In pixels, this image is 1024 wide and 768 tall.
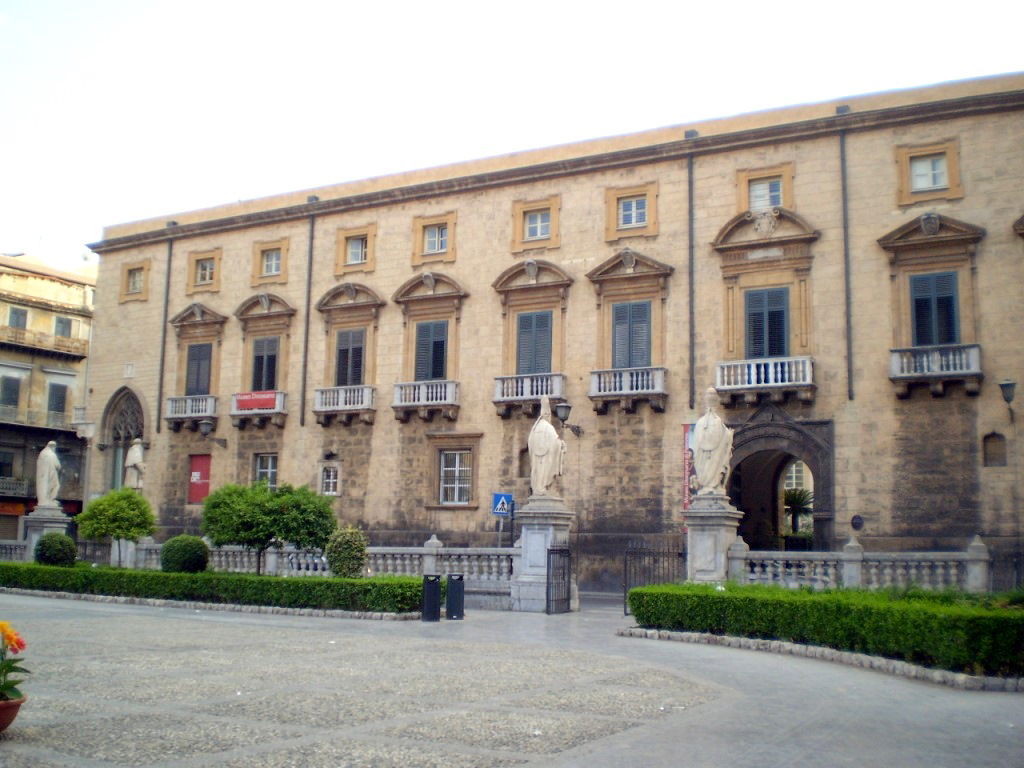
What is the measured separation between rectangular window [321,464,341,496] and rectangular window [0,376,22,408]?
23.8 m

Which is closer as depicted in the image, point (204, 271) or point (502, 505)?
point (502, 505)

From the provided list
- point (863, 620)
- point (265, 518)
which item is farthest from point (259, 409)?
point (863, 620)

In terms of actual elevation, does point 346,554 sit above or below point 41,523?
below

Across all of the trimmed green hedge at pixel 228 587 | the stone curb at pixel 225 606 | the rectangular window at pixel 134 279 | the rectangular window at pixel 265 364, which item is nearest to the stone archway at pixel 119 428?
the rectangular window at pixel 134 279

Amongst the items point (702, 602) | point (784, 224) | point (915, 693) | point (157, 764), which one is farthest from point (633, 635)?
point (784, 224)

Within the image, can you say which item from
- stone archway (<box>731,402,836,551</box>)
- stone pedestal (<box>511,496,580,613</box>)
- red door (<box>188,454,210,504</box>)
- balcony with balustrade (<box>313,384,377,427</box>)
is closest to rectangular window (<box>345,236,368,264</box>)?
balcony with balustrade (<box>313,384,377,427</box>)

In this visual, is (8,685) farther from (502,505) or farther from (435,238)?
(435,238)

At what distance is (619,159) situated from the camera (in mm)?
31734

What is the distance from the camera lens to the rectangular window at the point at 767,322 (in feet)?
94.5

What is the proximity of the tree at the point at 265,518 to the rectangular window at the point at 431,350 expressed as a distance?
957 cm

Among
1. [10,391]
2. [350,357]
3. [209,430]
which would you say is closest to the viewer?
[350,357]

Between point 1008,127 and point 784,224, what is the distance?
236 inches

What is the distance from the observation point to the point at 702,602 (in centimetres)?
1719

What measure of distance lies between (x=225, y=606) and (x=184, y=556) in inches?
122
